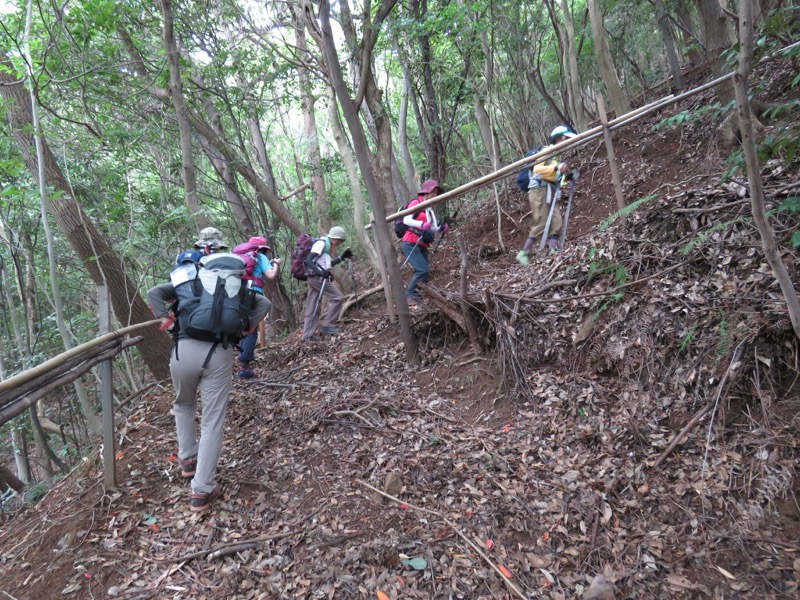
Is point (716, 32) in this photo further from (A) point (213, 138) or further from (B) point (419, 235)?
(A) point (213, 138)

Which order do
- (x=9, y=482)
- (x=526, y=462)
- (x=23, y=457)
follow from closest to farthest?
(x=526, y=462)
(x=9, y=482)
(x=23, y=457)

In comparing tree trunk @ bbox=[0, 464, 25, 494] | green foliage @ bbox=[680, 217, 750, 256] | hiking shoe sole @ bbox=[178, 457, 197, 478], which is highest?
green foliage @ bbox=[680, 217, 750, 256]

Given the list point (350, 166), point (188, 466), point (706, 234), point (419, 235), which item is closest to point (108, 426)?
point (188, 466)

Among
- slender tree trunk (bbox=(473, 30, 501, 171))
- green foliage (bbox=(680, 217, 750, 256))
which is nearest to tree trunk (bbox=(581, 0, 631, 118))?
slender tree trunk (bbox=(473, 30, 501, 171))

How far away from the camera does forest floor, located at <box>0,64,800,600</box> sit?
9.23ft

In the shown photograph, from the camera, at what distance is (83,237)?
6895 millimetres

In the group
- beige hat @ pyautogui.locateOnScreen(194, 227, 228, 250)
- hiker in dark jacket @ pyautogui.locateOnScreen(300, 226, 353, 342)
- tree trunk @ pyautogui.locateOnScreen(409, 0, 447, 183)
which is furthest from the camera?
tree trunk @ pyautogui.locateOnScreen(409, 0, 447, 183)

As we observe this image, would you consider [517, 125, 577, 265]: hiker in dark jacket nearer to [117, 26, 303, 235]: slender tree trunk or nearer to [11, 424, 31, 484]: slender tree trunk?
[117, 26, 303, 235]: slender tree trunk

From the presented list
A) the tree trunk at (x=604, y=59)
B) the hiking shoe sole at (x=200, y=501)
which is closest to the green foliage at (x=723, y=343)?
the hiking shoe sole at (x=200, y=501)

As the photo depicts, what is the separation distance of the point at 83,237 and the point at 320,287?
372 centimetres

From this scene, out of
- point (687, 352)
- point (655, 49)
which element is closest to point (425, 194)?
point (687, 352)

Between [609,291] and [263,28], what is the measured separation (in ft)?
24.0

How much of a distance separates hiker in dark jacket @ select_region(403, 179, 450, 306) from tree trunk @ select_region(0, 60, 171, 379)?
151 inches

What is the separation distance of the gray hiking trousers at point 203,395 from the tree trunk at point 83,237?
340 centimetres
